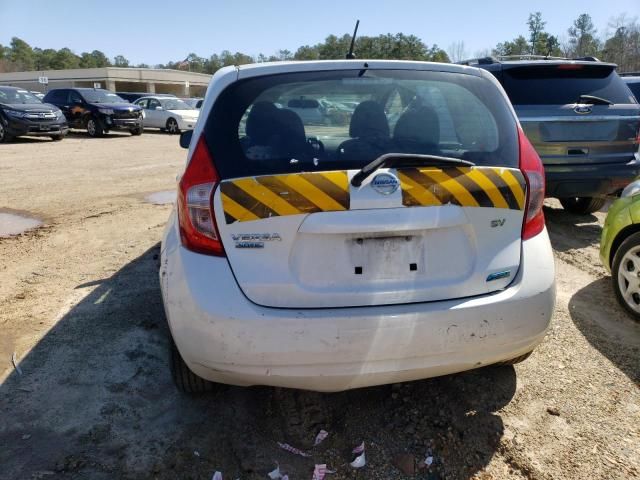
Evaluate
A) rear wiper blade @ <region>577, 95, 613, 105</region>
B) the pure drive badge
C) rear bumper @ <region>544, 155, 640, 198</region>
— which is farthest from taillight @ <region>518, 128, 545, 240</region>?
rear wiper blade @ <region>577, 95, 613, 105</region>

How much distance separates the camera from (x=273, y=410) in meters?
2.86

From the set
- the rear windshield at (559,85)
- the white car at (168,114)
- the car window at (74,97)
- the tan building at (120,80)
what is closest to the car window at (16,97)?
the car window at (74,97)

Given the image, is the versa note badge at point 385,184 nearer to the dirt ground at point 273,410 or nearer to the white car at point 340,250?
the white car at point 340,250

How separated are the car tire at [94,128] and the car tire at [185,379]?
65.5 feet

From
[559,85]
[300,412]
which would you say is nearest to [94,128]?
[559,85]

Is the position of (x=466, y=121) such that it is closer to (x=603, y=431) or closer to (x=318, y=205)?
(x=318, y=205)

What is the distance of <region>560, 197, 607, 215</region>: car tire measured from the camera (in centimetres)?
689

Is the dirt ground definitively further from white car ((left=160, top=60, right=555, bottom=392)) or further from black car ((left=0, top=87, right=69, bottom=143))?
black car ((left=0, top=87, right=69, bottom=143))

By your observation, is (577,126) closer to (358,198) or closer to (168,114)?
(358,198)

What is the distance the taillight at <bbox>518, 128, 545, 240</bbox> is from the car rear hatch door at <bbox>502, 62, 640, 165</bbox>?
11.1ft

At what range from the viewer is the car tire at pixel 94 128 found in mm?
20734

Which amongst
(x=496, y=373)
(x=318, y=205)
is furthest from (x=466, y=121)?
(x=496, y=373)

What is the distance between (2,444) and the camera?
2539 mm

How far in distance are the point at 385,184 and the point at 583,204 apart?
565cm
